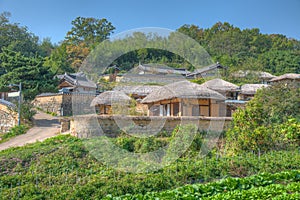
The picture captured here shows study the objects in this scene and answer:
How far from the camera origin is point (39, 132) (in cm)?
1415

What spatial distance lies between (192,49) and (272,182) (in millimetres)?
7517

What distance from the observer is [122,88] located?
20.1 metres

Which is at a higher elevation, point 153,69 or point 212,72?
point 212,72

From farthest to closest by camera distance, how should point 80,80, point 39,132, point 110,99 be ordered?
1. point 80,80
2. point 110,99
3. point 39,132

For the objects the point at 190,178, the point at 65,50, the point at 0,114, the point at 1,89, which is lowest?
the point at 190,178

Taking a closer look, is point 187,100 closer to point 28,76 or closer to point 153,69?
point 28,76

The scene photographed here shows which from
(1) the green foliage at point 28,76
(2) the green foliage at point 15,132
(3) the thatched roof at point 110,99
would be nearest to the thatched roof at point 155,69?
(1) the green foliage at point 28,76

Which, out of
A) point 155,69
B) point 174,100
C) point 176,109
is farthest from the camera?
point 155,69

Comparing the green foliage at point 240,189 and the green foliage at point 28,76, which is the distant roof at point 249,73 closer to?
the green foliage at point 28,76

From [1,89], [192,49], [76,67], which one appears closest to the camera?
[192,49]

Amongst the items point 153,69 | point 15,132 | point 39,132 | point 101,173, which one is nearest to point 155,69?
point 153,69

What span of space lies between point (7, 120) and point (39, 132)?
2.64m

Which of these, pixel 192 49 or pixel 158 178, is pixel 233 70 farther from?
pixel 158 178

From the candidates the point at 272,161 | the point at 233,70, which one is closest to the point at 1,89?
the point at 272,161
